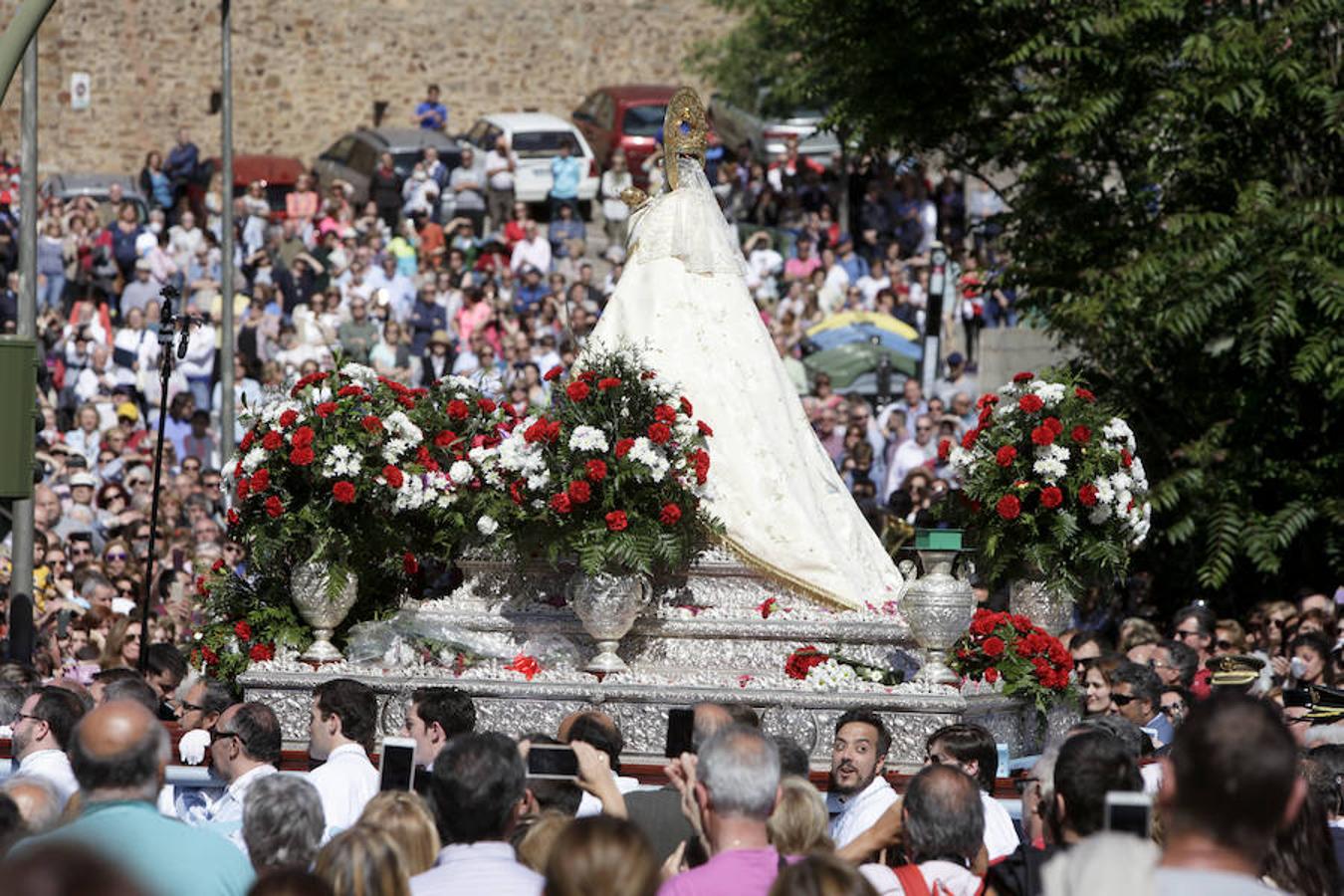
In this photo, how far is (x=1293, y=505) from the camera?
1877cm

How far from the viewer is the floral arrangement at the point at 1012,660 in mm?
13758

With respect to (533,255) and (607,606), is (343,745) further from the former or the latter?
(533,255)

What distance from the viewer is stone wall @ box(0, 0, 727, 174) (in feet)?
150

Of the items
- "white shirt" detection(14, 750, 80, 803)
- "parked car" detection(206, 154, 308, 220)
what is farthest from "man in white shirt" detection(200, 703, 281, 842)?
"parked car" detection(206, 154, 308, 220)

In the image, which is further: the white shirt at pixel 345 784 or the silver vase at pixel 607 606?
the silver vase at pixel 607 606

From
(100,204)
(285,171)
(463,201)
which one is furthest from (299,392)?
(285,171)

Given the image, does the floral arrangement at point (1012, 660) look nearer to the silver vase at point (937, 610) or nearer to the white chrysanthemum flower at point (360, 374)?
the silver vase at point (937, 610)

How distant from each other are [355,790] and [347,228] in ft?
74.1

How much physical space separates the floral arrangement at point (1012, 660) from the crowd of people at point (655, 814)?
335 cm

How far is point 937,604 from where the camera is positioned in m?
13.1

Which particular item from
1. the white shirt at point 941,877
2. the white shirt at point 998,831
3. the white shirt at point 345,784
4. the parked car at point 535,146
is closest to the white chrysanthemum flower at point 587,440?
the white shirt at point 345,784

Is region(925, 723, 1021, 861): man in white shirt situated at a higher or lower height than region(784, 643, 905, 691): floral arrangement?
higher

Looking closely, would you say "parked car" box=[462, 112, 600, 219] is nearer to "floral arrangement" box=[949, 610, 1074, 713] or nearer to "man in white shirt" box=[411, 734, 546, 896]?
"floral arrangement" box=[949, 610, 1074, 713]

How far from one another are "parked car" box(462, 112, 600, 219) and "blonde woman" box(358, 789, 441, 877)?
28.7 m
